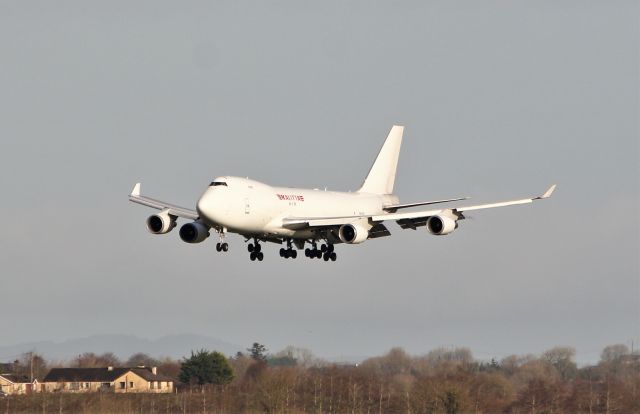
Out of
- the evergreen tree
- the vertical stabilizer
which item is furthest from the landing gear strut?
the evergreen tree

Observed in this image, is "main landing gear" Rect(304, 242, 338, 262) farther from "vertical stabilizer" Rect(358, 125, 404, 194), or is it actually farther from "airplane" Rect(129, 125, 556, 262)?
"vertical stabilizer" Rect(358, 125, 404, 194)

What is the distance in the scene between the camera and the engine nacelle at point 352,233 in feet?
270

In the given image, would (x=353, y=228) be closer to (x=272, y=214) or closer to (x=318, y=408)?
(x=272, y=214)

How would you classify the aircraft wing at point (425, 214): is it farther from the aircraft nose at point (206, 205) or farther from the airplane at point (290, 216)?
the aircraft nose at point (206, 205)

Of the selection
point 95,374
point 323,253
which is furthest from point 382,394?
point 95,374

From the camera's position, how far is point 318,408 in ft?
273

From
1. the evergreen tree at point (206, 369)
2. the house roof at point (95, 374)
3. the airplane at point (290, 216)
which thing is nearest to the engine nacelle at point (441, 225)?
the airplane at point (290, 216)

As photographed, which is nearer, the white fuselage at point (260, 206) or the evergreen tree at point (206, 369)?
the white fuselage at point (260, 206)

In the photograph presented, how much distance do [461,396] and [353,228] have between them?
1239 cm

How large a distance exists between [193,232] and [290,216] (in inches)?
243

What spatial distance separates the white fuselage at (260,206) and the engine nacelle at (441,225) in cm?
704

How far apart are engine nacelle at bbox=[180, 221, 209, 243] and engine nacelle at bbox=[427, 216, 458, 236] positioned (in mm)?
14259

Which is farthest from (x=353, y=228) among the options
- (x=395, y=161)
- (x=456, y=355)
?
(x=456, y=355)

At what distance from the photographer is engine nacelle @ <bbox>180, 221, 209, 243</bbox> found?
268 ft
